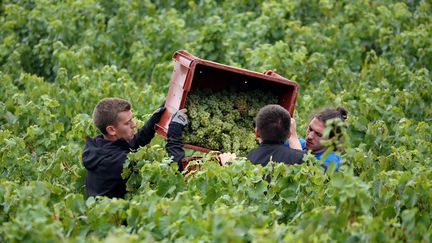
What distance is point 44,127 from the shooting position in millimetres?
8391

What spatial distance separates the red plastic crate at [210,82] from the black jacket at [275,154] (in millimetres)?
760

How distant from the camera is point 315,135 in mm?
6992

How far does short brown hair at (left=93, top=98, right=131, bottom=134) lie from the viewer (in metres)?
6.57

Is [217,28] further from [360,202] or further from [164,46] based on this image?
[360,202]

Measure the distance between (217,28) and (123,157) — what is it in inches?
226

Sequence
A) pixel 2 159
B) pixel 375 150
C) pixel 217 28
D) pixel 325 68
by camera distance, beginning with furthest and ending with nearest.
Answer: pixel 217 28 < pixel 325 68 < pixel 375 150 < pixel 2 159

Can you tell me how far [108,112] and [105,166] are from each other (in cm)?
38

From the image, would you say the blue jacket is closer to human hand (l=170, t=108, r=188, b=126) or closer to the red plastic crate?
the red plastic crate

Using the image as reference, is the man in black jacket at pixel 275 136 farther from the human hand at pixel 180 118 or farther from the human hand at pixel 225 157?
the human hand at pixel 180 118

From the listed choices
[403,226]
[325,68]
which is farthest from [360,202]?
[325,68]

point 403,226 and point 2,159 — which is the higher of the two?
point 403,226

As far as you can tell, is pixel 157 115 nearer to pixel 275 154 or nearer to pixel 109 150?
pixel 109 150

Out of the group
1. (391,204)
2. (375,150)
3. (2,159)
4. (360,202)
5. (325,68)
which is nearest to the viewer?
(360,202)

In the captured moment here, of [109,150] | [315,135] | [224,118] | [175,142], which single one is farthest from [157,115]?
[315,135]
